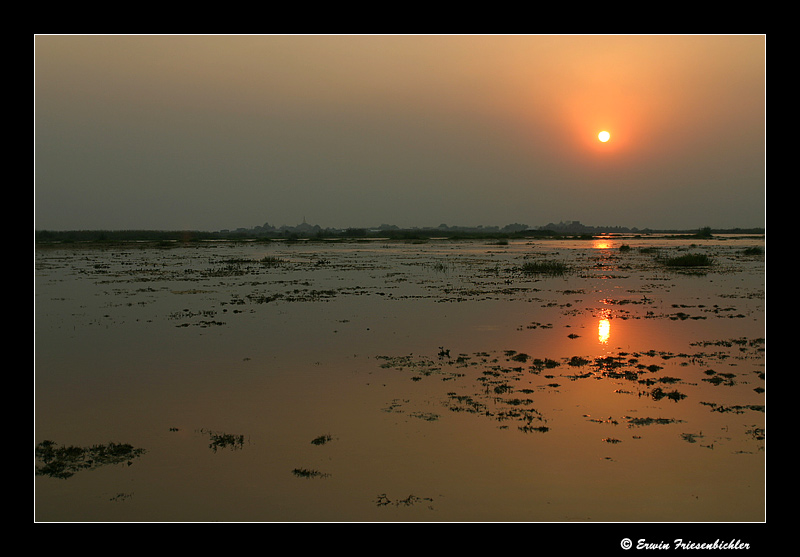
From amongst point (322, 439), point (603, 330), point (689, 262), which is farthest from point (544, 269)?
point (322, 439)

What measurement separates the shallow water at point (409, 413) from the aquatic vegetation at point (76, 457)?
8 centimetres

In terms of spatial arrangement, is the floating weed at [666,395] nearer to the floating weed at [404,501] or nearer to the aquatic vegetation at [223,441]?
the floating weed at [404,501]

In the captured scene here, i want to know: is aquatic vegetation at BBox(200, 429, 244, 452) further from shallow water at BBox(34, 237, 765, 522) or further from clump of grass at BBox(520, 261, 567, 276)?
clump of grass at BBox(520, 261, 567, 276)

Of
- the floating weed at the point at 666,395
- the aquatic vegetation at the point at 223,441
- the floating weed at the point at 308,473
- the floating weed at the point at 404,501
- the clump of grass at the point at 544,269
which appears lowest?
the floating weed at the point at 404,501

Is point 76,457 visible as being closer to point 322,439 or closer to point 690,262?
point 322,439

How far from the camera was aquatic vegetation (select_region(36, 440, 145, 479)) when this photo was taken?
276 inches

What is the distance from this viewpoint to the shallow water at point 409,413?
245 inches

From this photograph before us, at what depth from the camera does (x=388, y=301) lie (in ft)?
71.3

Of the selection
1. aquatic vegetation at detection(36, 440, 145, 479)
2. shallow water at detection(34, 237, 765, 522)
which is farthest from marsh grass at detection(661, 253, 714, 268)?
aquatic vegetation at detection(36, 440, 145, 479)

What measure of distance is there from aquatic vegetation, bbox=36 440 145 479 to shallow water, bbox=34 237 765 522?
0.08 m

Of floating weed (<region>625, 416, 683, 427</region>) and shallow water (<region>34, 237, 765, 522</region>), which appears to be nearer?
shallow water (<region>34, 237, 765, 522</region>)

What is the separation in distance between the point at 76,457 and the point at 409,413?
4.38 m

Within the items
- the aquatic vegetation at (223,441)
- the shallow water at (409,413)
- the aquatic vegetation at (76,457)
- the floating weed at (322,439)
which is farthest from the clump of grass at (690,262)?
the aquatic vegetation at (76,457)

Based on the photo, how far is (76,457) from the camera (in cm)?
736
